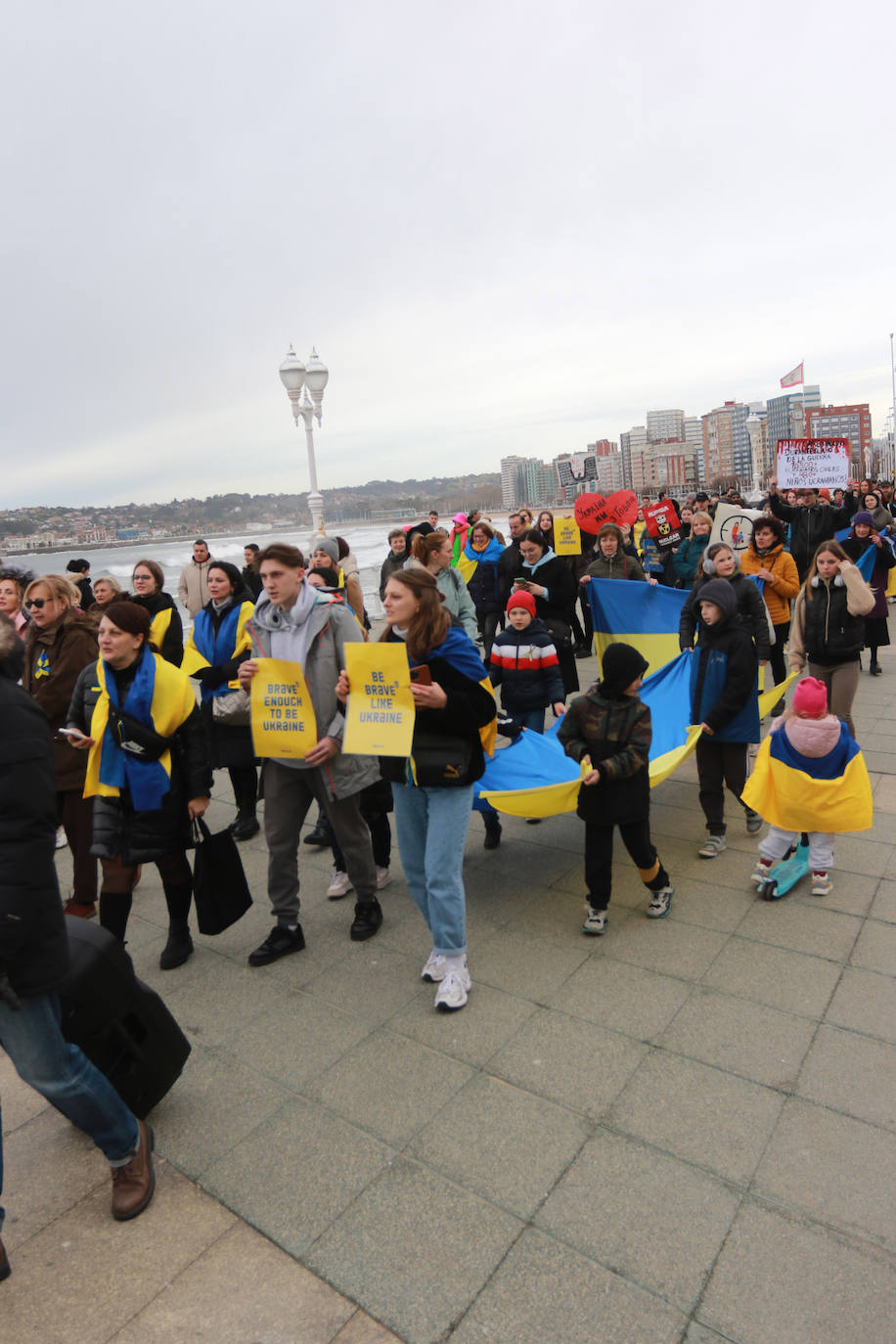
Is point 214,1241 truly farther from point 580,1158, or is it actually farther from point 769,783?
point 769,783

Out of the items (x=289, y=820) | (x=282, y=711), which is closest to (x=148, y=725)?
(x=282, y=711)

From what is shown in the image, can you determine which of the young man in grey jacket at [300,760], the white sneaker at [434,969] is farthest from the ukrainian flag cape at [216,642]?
the white sneaker at [434,969]

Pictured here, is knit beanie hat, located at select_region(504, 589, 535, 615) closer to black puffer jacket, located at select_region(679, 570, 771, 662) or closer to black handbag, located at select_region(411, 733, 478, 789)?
black puffer jacket, located at select_region(679, 570, 771, 662)

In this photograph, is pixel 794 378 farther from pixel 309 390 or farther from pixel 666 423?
pixel 666 423

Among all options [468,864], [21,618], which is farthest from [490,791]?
[21,618]

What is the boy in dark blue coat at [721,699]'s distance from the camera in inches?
183

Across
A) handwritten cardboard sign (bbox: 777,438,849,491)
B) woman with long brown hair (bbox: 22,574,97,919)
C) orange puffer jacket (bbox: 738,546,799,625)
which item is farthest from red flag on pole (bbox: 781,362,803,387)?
woman with long brown hair (bbox: 22,574,97,919)

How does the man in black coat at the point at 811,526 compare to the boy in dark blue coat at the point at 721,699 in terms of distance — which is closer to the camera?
the boy in dark blue coat at the point at 721,699

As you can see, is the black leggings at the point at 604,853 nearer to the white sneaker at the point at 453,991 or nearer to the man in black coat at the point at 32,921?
the white sneaker at the point at 453,991

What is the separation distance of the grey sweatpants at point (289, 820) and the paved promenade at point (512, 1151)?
34 centimetres

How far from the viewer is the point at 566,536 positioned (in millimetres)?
10219

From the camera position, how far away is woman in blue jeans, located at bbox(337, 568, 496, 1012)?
328 cm

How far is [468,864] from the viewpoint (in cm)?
488

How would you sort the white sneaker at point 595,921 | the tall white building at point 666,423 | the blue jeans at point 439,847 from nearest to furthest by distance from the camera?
the blue jeans at point 439,847, the white sneaker at point 595,921, the tall white building at point 666,423
